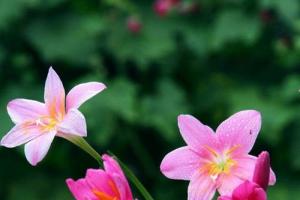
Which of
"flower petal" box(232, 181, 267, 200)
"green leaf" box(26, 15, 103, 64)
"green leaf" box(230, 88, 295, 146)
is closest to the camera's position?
"flower petal" box(232, 181, 267, 200)

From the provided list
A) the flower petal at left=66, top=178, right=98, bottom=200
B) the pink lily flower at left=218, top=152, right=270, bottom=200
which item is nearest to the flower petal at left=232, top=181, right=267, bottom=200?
the pink lily flower at left=218, top=152, right=270, bottom=200

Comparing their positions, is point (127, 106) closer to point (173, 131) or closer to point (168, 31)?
point (173, 131)

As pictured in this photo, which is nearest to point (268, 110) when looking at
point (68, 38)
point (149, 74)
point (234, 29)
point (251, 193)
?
point (234, 29)

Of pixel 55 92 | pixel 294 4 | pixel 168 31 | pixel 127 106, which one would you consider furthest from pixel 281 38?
pixel 55 92

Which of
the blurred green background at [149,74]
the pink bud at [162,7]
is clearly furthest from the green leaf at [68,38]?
the pink bud at [162,7]

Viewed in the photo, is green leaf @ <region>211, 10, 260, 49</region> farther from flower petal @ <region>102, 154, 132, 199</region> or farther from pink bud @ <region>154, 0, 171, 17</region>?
flower petal @ <region>102, 154, 132, 199</region>

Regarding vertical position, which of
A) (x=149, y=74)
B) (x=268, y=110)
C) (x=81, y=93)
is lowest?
(x=268, y=110)

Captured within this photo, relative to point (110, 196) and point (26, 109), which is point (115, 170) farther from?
point (26, 109)

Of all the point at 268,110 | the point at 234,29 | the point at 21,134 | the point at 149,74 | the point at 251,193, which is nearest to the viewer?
the point at 251,193

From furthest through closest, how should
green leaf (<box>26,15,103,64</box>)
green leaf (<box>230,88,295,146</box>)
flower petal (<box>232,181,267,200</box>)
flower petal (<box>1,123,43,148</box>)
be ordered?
1. green leaf (<box>26,15,103,64</box>)
2. green leaf (<box>230,88,295,146</box>)
3. flower petal (<box>1,123,43,148</box>)
4. flower petal (<box>232,181,267,200</box>)
